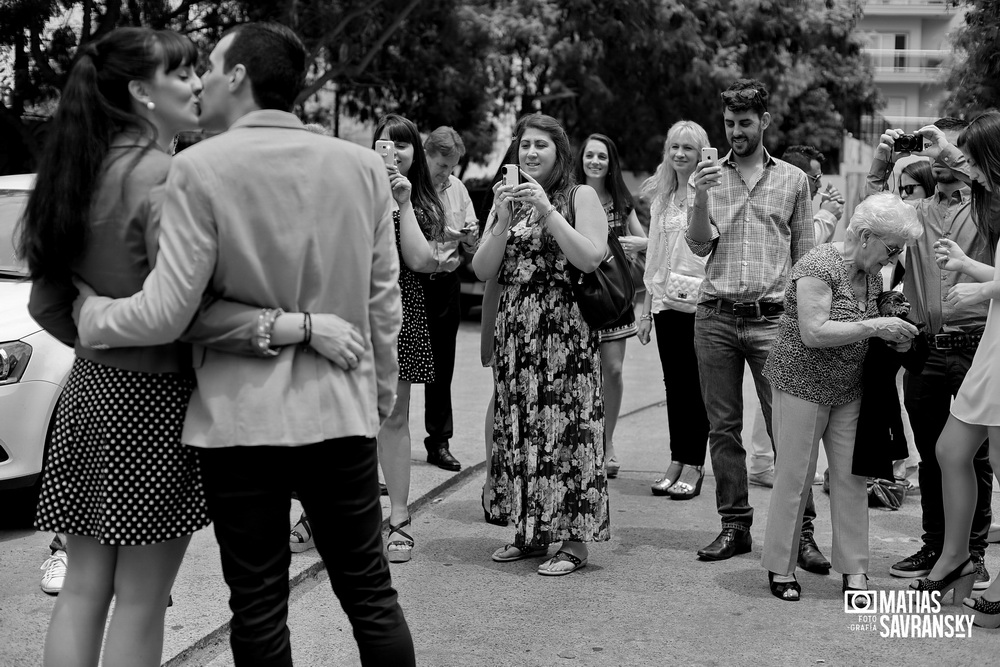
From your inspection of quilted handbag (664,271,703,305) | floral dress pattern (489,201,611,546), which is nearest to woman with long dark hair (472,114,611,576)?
floral dress pattern (489,201,611,546)

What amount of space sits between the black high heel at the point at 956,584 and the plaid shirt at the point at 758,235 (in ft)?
4.83

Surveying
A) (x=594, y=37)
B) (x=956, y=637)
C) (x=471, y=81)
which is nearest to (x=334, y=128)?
(x=471, y=81)

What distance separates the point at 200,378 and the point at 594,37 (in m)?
18.8

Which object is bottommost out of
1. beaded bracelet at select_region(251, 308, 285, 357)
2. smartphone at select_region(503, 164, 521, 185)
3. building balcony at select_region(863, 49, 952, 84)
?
beaded bracelet at select_region(251, 308, 285, 357)

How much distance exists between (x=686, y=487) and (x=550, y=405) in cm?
196

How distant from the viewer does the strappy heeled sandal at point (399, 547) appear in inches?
211

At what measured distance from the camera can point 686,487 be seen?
265 inches

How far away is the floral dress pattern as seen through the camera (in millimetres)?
5082

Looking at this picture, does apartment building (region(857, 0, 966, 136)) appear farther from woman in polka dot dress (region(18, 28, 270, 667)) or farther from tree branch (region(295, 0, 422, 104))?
woman in polka dot dress (region(18, 28, 270, 667))

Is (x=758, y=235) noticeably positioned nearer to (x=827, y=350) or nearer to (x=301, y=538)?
(x=827, y=350)

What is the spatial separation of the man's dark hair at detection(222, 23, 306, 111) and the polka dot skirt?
79 cm

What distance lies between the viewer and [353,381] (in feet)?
9.77

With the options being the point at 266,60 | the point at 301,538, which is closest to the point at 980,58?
the point at 301,538

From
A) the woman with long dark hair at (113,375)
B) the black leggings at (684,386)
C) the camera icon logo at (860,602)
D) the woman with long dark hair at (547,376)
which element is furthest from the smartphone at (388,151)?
the camera icon logo at (860,602)
